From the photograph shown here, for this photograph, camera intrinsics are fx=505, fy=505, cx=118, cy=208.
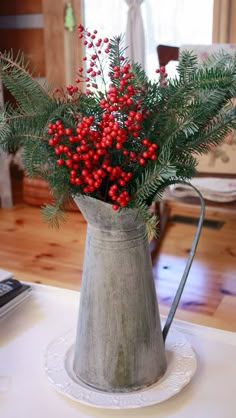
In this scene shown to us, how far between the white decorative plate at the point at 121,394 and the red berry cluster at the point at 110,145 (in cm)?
28

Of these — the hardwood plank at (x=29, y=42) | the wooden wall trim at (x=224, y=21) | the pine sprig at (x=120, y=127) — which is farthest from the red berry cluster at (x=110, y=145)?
the hardwood plank at (x=29, y=42)

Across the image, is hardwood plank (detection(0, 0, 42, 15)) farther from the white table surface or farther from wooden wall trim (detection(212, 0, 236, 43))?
the white table surface

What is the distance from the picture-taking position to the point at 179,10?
2.70 meters

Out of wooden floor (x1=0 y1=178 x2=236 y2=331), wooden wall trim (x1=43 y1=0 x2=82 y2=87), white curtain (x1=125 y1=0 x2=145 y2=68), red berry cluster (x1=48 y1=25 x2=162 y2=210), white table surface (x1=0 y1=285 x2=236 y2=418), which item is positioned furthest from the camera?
wooden wall trim (x1=43 y1=0 x2=82 y2=87)

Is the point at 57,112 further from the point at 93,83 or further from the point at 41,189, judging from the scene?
the point at 41,189

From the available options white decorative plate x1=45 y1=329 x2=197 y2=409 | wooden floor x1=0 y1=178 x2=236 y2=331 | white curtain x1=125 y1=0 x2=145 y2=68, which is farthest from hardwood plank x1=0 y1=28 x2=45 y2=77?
white decorative plate x1=45 y1=329 x2=197 y2=409

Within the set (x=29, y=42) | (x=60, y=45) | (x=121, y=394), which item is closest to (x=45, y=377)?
(x=121, y=394)

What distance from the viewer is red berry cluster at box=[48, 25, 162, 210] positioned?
0.60 meters

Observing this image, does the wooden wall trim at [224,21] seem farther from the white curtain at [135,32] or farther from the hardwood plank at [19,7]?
the hardwood plank at [19,7]

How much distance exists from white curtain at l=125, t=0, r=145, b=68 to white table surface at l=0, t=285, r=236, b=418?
2.04 meters

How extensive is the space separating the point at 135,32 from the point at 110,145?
236cm

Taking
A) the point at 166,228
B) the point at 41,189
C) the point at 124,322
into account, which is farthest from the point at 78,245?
the point at 124,322

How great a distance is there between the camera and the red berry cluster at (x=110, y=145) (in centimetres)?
60

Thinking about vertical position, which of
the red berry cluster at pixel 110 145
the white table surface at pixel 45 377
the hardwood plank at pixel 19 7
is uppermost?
the hardwood plank at pixel 19 7
